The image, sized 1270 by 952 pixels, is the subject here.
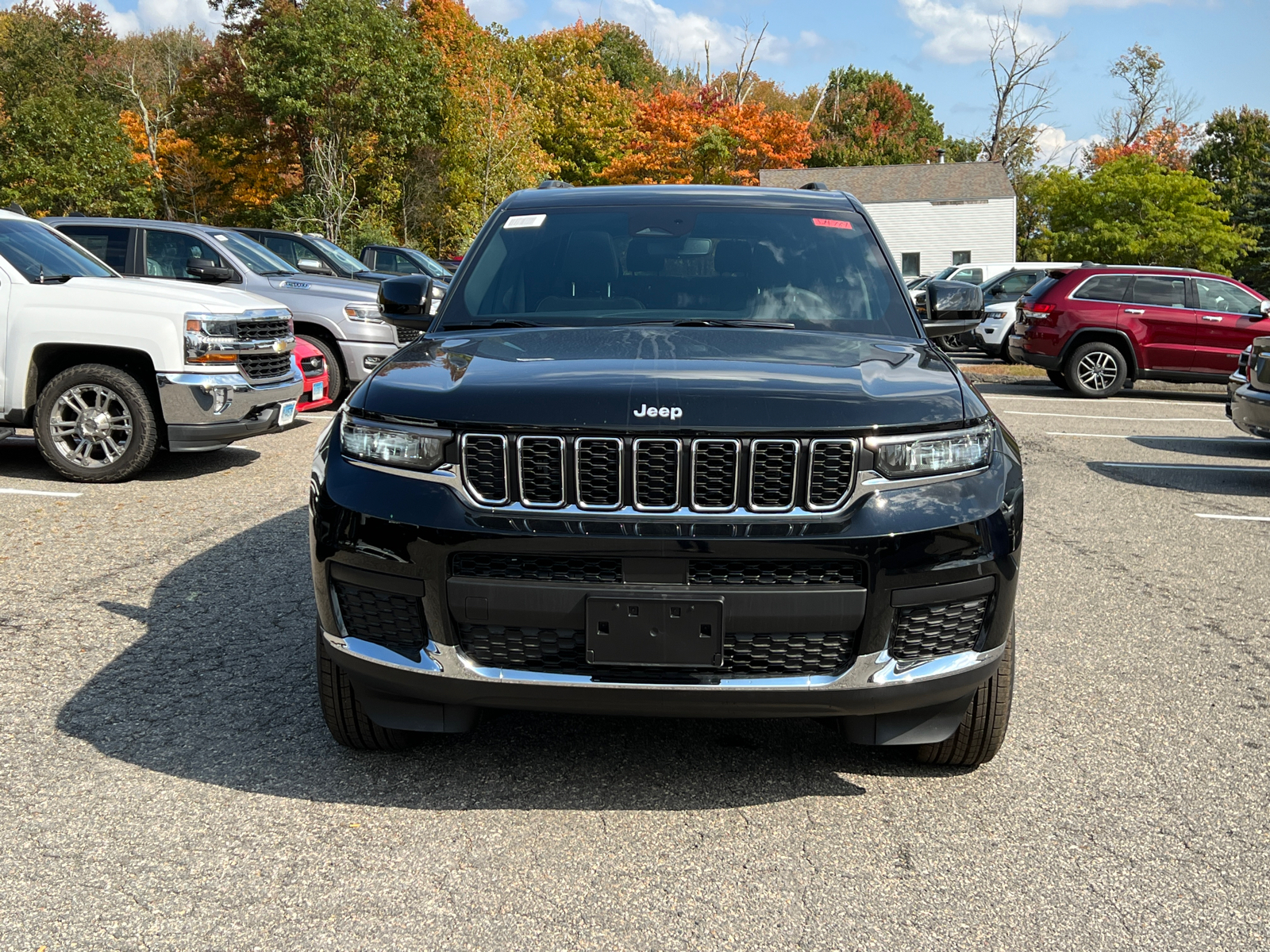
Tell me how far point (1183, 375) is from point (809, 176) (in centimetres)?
4016

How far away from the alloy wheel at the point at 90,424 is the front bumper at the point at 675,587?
5.74 m

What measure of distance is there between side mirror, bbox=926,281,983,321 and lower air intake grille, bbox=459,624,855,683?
198 cm

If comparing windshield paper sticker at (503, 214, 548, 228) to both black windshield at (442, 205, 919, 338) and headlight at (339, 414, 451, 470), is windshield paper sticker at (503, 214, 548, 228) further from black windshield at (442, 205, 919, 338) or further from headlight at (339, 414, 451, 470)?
headlight at (339, 414, 451, 470)

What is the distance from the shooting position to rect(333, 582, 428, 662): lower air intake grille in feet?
10.1

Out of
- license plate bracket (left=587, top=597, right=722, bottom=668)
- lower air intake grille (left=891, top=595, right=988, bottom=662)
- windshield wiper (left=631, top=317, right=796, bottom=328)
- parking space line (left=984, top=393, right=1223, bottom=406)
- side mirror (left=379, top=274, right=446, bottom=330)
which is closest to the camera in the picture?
license plate bracket (left=587, top=597, right=722, bottom=668)

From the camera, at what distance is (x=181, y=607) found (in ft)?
17.1

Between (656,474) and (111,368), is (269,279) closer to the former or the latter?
(111,368)

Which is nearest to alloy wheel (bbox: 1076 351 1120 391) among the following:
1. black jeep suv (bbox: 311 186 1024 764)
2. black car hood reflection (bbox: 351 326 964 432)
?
black car hood reflection (bbox: 351 326 964 432)

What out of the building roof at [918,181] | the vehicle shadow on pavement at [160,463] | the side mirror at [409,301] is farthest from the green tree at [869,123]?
the side mirror at [409,301]

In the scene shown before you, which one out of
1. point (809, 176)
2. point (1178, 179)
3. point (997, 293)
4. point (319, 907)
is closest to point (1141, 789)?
point (319, 907)

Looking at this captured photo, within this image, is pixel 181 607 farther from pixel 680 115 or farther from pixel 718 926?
pixel 680 115

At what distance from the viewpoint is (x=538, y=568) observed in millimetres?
2969

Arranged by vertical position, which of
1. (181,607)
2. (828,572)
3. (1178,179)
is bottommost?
(181,607)

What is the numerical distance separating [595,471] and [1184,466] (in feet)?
29.1
